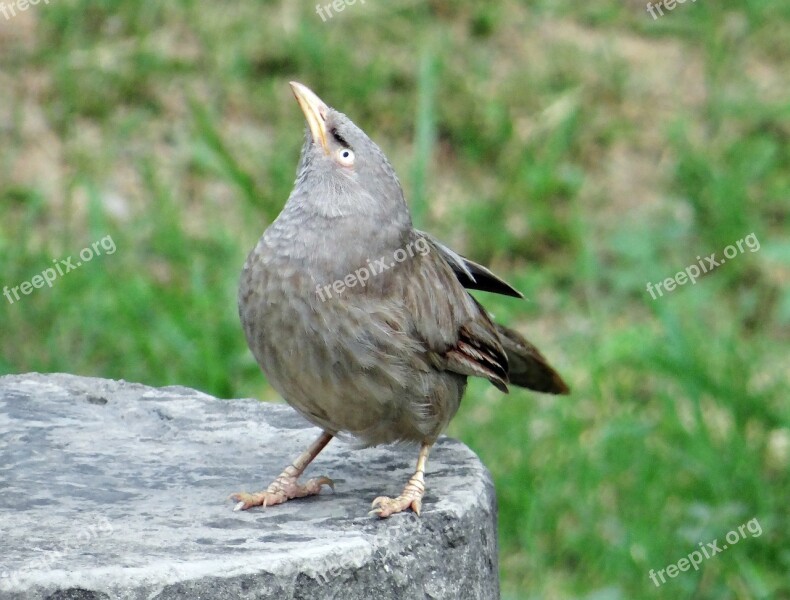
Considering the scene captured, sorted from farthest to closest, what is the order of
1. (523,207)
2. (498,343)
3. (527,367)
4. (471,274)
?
(523,207) < (527,367) < (471,274) < (498,343)

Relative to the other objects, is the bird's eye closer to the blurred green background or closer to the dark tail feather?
the dark tail feather

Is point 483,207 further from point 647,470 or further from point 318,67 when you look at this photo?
point 647,470

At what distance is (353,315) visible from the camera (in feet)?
12.8

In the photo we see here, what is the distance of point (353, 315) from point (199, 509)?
29.2 inches

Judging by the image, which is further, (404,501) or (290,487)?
(290,487)

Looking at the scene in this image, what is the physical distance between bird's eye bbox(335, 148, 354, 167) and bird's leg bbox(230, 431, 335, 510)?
84cm

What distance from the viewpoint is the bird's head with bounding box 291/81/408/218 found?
13.3 feet

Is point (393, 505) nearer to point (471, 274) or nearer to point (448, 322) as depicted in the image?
point (448, 322)

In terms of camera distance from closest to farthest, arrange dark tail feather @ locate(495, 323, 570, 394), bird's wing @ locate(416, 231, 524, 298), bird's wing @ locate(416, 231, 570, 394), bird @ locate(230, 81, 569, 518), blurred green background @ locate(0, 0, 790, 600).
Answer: bird @ locate(230, 81, 569, 518), bird's wing @ locate(416, 231, 570, 394), bird's wing @ locate(416, 231, 524, 298), dark tail feather @ locate(495, 323, 570, 394), blurred green background @ locate(0, 0, 790, 600)

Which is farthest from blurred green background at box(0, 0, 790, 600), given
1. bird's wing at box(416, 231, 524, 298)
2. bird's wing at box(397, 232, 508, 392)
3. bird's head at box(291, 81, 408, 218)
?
bird's head at box(291, 81, 408, 218)

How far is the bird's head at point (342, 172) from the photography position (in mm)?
4062

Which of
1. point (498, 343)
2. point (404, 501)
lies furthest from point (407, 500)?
point (498, 343)

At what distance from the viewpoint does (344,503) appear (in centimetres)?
415

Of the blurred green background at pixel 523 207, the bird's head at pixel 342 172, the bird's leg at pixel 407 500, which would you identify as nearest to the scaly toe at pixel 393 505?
the bird's leg at pixel 407 500
